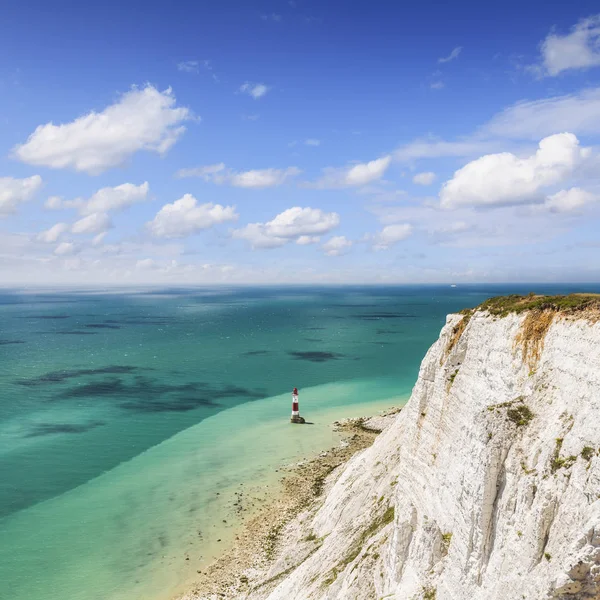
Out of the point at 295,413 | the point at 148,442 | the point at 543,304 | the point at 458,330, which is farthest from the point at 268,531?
the point at 295,413

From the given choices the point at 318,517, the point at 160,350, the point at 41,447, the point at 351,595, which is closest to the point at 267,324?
the point at 160,350

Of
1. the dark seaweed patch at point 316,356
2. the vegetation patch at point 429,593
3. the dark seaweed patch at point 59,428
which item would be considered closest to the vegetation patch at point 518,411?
the vegetation patch at point 429,593

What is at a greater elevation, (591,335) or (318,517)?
(591,335)

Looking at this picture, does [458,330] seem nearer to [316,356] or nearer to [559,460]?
[559,460]

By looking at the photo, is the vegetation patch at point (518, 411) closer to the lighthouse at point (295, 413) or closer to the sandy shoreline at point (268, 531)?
the sandy shoreline at point (268, 531)

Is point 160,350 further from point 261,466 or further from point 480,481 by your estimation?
point 480,481

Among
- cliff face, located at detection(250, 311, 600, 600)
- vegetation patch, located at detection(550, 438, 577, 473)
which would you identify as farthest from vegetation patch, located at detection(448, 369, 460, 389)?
vegetation patch, located at detection(550, 438, 577, 473)
